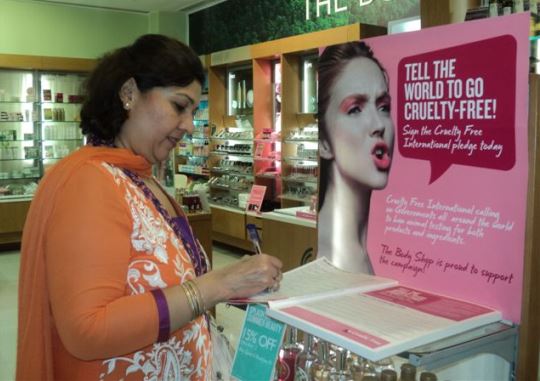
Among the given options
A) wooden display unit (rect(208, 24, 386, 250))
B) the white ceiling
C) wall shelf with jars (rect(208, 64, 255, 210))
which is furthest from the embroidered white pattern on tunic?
the white ceiling

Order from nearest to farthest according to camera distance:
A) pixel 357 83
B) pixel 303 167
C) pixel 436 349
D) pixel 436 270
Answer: pixel 436 349 < pixel 436 270 < pixel 357 83 < pixel 303 167

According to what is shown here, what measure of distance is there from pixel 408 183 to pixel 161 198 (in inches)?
24.2

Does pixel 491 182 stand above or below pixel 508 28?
below

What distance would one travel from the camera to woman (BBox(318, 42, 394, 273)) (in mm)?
1356

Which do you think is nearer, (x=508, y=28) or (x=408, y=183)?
(x=508, y=28)

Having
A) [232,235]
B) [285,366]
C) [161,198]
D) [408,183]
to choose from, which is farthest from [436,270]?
[232,235]

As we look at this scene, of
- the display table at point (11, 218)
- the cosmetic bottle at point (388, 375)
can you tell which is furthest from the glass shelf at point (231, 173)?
the cosmetic bottle at point (388, 375)

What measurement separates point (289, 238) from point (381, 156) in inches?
76.9

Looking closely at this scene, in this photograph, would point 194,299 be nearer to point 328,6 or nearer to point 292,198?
point 292,198

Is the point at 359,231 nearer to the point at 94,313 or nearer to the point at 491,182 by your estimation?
the point at 491,182

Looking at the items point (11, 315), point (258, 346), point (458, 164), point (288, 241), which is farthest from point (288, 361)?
point (11, 315)

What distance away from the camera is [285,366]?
4.59 feet

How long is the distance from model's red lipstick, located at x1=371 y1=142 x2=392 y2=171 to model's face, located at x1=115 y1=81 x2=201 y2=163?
0.45m

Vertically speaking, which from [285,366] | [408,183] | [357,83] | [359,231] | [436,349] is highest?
[357,83]
